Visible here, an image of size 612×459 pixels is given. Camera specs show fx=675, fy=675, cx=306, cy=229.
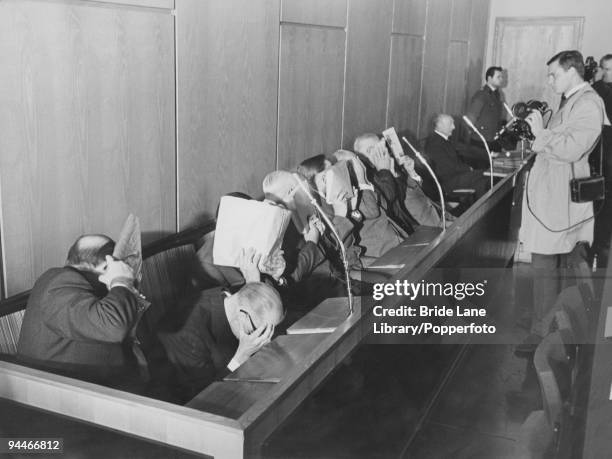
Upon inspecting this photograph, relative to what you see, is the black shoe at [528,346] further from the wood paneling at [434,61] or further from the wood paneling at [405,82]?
the wood paneling at [434,61]

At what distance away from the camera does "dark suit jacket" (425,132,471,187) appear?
6.49m

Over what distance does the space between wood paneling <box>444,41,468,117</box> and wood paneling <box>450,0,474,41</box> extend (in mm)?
104

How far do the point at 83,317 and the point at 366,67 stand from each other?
14.4 ft

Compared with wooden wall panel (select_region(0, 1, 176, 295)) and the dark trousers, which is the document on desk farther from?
the dark trousers

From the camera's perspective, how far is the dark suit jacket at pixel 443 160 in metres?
6.49

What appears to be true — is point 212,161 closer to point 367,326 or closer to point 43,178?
point 43,178

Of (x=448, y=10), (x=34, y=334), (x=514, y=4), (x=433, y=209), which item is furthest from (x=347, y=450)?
(x=514, y=4)

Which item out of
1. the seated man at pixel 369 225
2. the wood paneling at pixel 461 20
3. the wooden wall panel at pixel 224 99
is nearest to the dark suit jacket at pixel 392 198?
the seated man at pixel 369 225

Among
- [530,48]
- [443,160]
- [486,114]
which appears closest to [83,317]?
[443,160]

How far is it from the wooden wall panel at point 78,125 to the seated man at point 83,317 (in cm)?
Result: 53

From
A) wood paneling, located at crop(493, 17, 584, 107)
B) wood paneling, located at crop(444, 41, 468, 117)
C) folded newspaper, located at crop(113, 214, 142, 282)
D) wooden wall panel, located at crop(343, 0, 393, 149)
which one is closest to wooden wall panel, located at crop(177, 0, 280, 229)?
folded newspaper, located at crop(113, 214, 142, 282)

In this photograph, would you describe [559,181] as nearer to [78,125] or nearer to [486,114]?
[78,125]

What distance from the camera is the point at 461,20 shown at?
9.19 m

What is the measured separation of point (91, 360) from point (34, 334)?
7.7 inches
